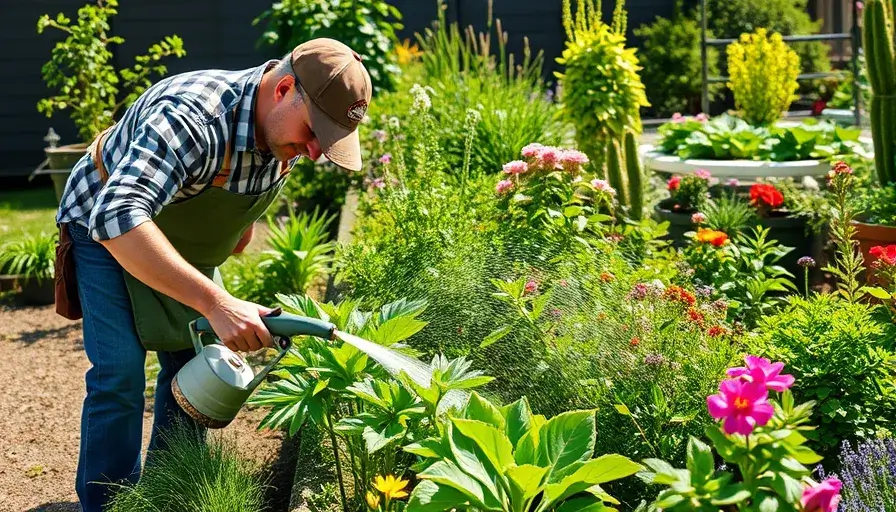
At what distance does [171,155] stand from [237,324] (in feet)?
1.56

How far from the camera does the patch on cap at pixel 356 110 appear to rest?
2.63 meters

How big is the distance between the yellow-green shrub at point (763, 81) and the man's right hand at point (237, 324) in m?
5.65

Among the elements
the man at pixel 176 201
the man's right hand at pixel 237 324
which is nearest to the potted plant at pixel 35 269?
the man at pixel 176 201

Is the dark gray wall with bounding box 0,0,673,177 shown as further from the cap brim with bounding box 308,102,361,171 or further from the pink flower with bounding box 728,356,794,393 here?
the pink flower with bounding box 728,356,794,393

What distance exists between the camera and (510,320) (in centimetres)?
319

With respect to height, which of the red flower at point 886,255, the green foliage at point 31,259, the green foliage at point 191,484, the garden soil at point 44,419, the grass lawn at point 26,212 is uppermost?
the red flower at point 886,255

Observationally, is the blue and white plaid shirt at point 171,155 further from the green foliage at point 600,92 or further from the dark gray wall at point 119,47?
the dark gray wall at point 119,47

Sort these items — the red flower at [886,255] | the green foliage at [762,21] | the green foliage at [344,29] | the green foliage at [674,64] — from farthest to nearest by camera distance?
the green foliage at [762,21], the green foliage at [674,64], the green foliage at [344,29], the red flower at [886,255]

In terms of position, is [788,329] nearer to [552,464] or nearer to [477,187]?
[552,464]

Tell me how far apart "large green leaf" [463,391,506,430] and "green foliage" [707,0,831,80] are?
37.3ft

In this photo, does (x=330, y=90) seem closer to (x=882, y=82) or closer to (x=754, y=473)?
(x=754, y=473)

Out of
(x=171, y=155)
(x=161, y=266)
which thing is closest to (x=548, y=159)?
(x=171, y=155)

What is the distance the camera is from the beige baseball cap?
2.57 meters

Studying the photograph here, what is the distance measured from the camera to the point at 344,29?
795 centimetres
